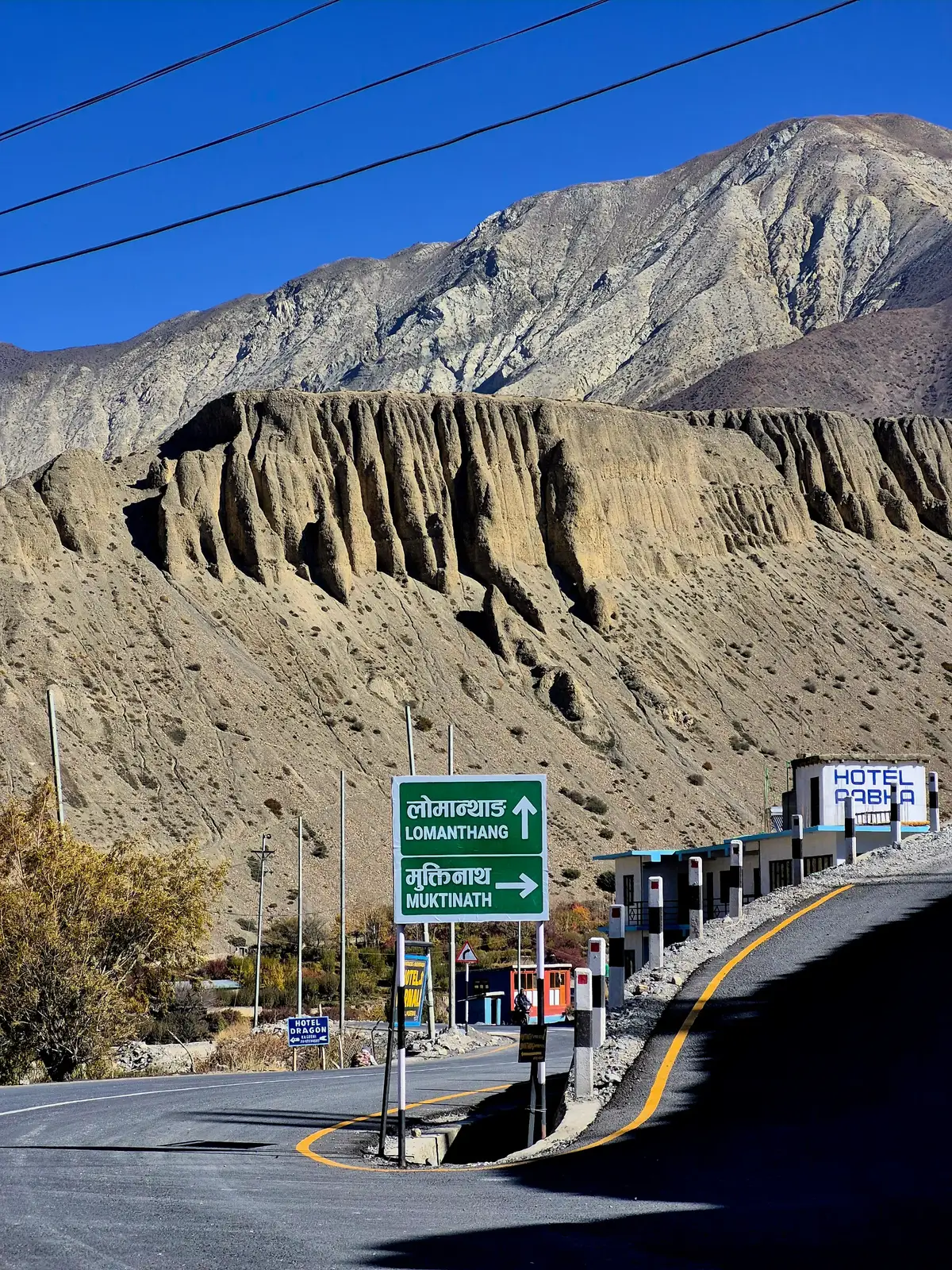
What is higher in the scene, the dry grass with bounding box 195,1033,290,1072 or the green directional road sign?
the green directional road sign

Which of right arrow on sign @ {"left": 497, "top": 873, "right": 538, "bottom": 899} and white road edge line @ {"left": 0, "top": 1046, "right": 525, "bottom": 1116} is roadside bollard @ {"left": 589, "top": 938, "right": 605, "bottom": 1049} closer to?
right arrow on sign @ {"left": 497, "top": 873, "right": 538, "bottom": 899}

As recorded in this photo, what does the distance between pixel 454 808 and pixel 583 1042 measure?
9.28 ft

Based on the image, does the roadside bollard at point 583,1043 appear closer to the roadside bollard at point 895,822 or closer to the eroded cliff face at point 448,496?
the roadside bollard at point 895,822

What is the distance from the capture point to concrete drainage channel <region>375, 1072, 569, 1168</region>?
17312 millimetres

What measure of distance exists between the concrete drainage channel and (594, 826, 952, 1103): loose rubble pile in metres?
0.81

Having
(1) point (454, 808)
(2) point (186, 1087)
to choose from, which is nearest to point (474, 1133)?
(1) point (454, 808)

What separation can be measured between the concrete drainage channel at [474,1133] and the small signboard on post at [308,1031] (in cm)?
1025

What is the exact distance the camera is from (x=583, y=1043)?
17531 millimetres

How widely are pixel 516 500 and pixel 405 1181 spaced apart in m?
73.5

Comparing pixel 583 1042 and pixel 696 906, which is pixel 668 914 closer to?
pixel 696 906

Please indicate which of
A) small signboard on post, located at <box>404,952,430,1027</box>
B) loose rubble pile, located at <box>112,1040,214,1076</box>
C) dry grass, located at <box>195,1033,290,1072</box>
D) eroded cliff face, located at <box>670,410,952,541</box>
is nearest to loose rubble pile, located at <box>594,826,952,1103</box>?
small signboard on post, located at <box>404,952,430,1027</box>

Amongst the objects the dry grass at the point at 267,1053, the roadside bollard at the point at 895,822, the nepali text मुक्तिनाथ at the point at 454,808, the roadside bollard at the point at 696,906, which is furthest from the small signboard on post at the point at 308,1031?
the nepali text मुक्तिनाथ at the point at 454,808

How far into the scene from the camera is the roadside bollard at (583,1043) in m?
17.3

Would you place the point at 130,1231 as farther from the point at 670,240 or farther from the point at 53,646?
the point at 670,240
